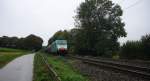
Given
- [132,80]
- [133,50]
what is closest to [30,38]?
[133,50]

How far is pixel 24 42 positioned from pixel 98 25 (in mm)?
96228

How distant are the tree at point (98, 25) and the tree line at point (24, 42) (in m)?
87.7

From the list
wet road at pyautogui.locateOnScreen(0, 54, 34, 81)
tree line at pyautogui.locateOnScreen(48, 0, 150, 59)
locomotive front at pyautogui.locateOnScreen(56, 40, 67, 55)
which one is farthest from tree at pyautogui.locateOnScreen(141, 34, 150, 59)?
tree line at pyautogui.locateOnScreen(48, 0, 150, 59)

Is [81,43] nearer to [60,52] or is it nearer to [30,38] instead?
[60,52]

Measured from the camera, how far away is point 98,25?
203ft

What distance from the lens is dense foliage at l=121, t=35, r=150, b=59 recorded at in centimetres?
2961

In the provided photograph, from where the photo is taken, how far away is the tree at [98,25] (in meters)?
59.4

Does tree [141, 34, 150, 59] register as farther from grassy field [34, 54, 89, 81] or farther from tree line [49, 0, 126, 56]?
tree line [49, 0, 126, 56]

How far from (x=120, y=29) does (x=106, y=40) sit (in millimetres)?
8146

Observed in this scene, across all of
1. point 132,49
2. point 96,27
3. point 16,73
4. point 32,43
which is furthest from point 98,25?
point 32,43

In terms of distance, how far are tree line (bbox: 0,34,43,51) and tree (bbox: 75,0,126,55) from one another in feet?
288

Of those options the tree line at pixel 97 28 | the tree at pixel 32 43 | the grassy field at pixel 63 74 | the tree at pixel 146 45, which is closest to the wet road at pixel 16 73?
the grassy field at pixel 63 74

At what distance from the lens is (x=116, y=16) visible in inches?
2564

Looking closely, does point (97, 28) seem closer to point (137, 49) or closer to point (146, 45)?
point (137, 49)
